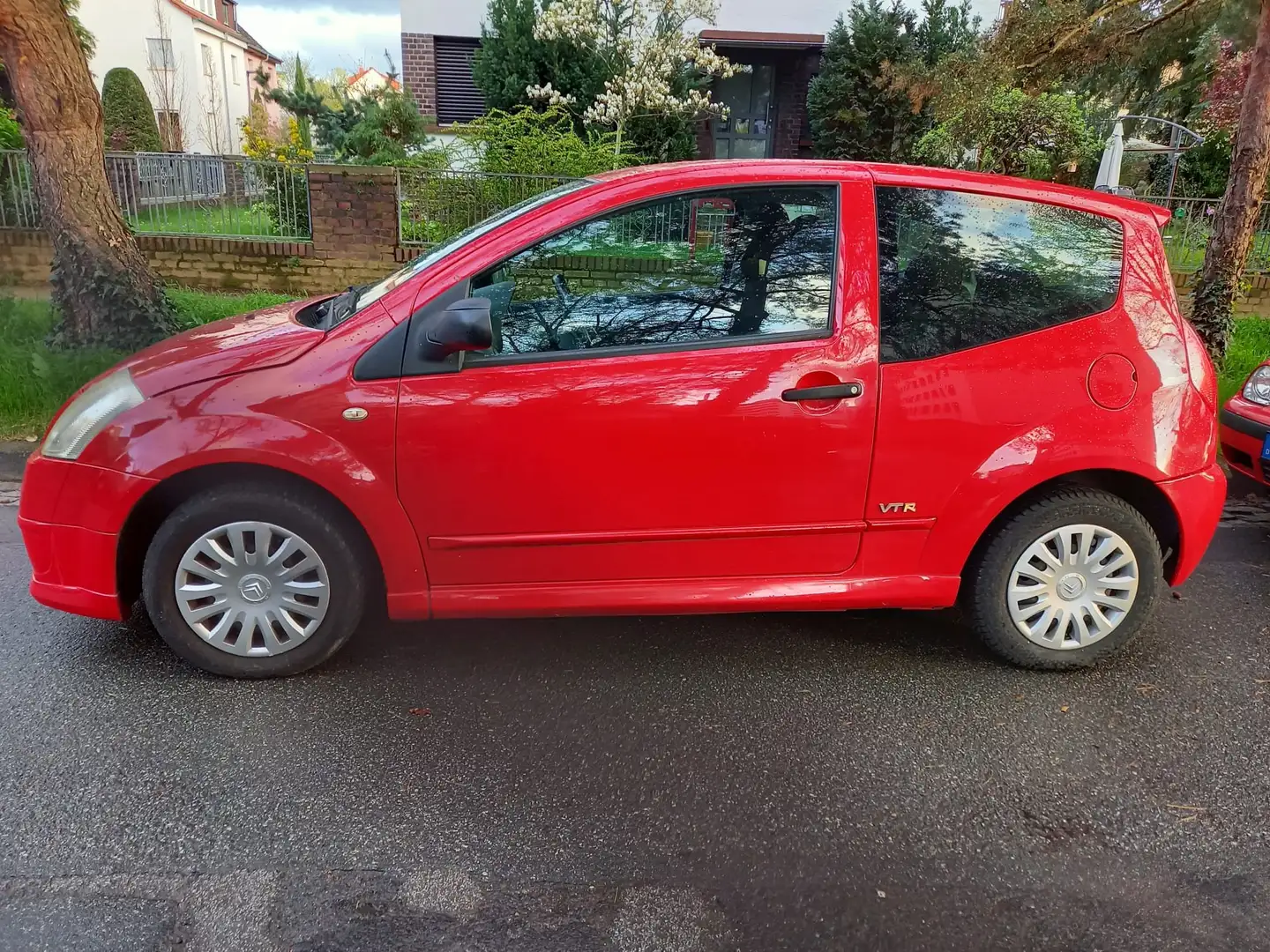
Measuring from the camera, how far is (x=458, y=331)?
113 inches

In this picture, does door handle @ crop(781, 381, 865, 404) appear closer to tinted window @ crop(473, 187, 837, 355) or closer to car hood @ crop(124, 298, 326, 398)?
tinted window @ crop(473, 187, 837, 355)

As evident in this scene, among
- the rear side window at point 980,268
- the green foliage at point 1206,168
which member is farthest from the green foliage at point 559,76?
the rear side window at point 980,268

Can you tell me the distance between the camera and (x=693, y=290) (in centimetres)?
317

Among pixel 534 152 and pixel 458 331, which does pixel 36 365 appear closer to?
pixel 458 331

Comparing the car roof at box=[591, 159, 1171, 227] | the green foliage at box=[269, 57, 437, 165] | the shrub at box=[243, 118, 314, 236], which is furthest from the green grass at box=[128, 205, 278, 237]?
the car roof at box=[591, 159, 1171, 227]

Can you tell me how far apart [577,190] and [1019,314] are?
5.23 feet

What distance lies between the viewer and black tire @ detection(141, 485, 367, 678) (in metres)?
3.00

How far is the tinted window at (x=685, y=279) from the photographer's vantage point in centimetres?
307

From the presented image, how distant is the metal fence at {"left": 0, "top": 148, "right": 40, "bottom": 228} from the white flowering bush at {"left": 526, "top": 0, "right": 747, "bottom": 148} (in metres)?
6.57

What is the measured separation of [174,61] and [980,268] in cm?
2946

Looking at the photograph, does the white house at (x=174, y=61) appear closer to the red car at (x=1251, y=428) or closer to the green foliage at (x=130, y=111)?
the green foliage at (x=130, y=111)

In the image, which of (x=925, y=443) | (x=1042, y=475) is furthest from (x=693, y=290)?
(x=1042, y=475)

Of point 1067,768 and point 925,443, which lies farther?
point 925,443

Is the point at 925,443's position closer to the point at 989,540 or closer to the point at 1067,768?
the point at 989,540
